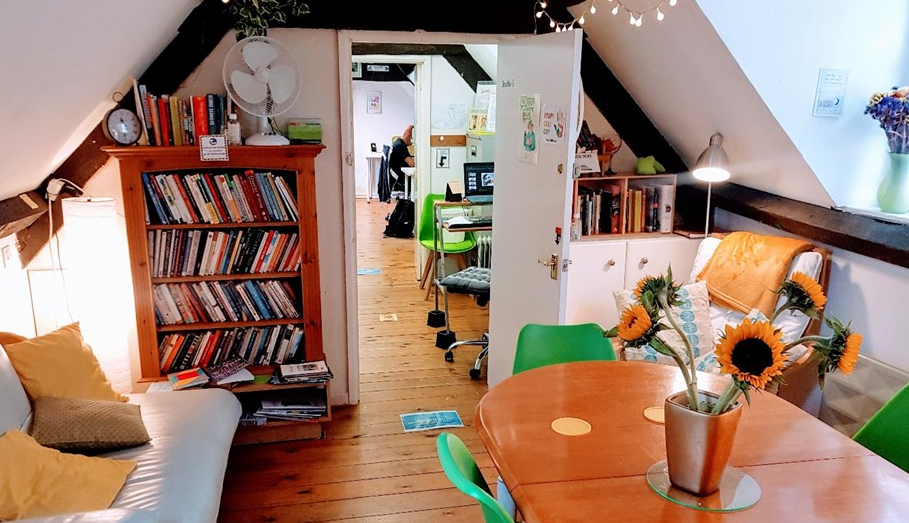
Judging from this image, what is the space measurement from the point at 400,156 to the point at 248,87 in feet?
19.7

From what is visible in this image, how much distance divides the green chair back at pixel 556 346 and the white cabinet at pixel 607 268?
0.89 meters

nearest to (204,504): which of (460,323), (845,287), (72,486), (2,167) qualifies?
(72,486)

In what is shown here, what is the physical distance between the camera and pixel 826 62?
120 inches

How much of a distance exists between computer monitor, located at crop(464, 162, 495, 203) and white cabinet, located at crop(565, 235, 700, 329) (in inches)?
60.5

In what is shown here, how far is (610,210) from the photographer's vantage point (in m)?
3.76

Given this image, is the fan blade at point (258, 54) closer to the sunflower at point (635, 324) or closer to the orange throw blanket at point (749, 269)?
the sunflower at point (635, 324)

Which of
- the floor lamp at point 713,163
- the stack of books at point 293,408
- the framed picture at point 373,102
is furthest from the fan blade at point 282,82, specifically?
the framed picture at point 373,102

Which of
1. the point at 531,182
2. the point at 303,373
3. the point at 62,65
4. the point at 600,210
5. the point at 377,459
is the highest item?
the point at 62,65

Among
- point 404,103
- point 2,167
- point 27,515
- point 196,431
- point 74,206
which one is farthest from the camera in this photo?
point 404,103

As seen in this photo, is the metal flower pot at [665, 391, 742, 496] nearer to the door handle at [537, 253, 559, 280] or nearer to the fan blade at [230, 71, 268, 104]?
the door handle at [537, 253, 559, 280]

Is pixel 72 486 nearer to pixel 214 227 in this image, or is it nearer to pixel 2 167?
pixel 2 167

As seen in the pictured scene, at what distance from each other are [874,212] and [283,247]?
8.71 feet

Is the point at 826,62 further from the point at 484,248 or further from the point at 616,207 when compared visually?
the point at 484,248

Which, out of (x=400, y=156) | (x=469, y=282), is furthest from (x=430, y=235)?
(x=400, y=156)
